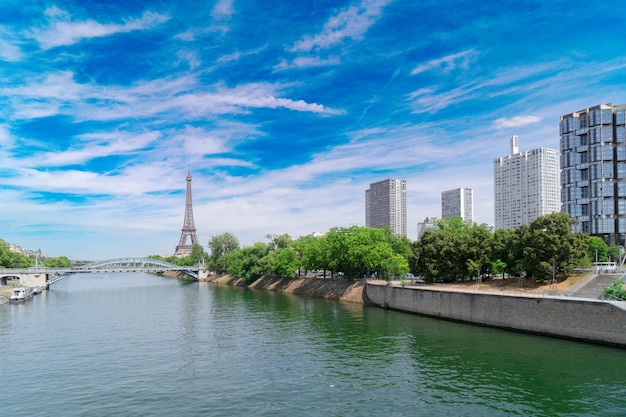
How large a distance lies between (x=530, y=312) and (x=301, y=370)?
998 inches

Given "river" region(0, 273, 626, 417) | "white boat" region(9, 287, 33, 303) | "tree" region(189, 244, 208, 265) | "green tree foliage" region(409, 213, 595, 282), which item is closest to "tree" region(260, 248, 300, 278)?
"green tree foliage" region(409, 213, 595, 282)

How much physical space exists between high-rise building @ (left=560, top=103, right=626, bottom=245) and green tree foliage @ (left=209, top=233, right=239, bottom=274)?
100 metres

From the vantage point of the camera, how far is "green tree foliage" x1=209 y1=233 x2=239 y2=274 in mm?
148000

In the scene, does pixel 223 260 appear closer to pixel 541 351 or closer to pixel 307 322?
pixel 307 322

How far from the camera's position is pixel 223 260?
5664 inches

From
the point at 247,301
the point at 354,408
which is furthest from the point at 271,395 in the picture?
the point at 247,301

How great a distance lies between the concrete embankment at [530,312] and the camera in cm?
3838

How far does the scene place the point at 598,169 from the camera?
94750 millimetres

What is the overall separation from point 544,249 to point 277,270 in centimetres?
6250

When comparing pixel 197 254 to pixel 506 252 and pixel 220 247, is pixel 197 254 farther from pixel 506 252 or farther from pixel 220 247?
pixel 506 252

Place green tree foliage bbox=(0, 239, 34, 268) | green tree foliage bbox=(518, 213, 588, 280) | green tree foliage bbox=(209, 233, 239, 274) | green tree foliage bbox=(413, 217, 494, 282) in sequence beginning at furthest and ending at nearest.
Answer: green tree foliage bbox=(209, 233, 239, 274)
green tree foliage bbox=(0, 239, 34, 268)
green tree foliage bbox=(413, 217, 494, 282)
green tree foliage bbox=(518, 213, 588, 280)

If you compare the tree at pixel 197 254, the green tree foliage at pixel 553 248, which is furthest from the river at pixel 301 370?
the tree at pixel 197 254

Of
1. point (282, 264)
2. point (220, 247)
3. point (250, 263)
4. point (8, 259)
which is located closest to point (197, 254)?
point (220, 247)

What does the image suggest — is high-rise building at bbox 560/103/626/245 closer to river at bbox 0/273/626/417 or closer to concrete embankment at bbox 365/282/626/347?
concrete embankment at bbox 365/282/626/347
